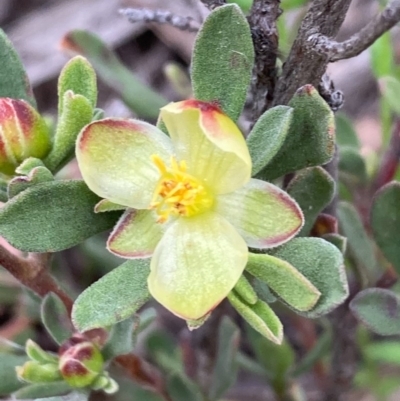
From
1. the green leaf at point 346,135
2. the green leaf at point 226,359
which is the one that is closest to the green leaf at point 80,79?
the green leaf at point 226,359

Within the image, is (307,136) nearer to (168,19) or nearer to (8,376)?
(168,19)

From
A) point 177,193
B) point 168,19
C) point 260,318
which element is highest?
point 168,19

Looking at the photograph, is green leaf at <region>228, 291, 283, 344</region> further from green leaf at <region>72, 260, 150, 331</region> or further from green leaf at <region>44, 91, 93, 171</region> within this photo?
green leaf at <region>44, 91, 93, 171</region>

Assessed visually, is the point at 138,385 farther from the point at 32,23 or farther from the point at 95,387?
the point at 32,23

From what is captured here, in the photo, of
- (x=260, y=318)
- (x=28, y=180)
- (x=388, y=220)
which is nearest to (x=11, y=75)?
(x=28, y=180)

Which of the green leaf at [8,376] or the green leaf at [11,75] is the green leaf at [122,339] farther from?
the green leaf at [11,75]

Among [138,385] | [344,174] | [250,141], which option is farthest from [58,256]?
[250,141]
